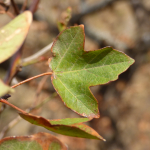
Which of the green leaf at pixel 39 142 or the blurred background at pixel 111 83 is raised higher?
the green leaf at pixel 39 142

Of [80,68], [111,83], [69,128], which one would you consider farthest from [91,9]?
[69,128]

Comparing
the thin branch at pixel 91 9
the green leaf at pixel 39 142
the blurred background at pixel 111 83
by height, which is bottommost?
the blurred background at pixel 111 83

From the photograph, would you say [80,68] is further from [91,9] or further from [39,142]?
[91,9]

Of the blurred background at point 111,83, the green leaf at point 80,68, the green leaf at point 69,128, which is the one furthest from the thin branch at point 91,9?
the green leaf at point 69,128

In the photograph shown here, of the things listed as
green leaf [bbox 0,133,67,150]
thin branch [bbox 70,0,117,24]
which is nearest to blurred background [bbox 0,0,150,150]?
thin branch [bbox 70,0,117,24]

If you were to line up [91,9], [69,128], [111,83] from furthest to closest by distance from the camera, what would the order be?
[91,9] → [111,83] → [69,128]

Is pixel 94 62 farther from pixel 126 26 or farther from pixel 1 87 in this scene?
pixel 126 26

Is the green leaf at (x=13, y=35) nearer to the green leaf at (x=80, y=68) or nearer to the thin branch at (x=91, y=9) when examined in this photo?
the green leaf at (x=80, y=68)
